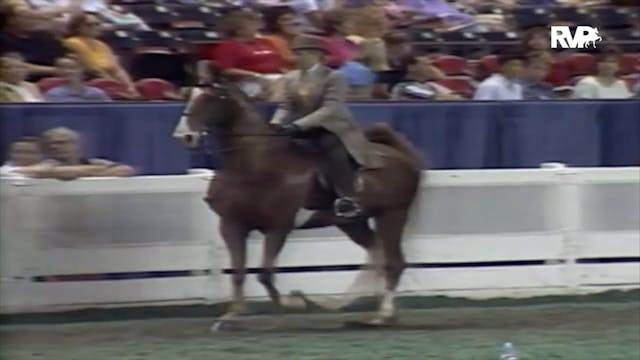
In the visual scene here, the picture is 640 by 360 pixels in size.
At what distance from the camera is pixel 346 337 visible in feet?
32.2

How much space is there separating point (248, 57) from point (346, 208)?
1046 millimetres

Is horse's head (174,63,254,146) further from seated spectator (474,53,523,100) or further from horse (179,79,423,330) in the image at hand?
seated spectator (474,53,523,100)

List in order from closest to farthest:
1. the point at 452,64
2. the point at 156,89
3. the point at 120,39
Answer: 1. the point at 120,39
2. the point at 156,89
3. the point at 452,64

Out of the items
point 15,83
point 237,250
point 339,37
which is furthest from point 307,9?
point 15,83

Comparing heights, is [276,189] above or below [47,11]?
below

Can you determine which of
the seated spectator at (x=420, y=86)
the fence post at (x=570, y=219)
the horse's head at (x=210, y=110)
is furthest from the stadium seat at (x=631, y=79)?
the horse's head at (x=210, y=110)

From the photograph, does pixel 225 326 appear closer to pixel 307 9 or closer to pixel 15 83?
pixel 15 83

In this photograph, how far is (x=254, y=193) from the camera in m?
10.2

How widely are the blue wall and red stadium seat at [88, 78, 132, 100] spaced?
0.06 m

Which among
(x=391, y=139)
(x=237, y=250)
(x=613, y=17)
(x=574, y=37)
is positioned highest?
(x=613, y=17)

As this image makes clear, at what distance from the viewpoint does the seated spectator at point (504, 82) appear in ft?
36.2

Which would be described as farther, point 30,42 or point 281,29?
point 281,29

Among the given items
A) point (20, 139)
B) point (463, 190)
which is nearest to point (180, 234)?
point (20, 139)

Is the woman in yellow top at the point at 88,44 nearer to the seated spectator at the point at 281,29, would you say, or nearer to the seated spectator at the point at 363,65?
the seated spectator at the point at 281,29
